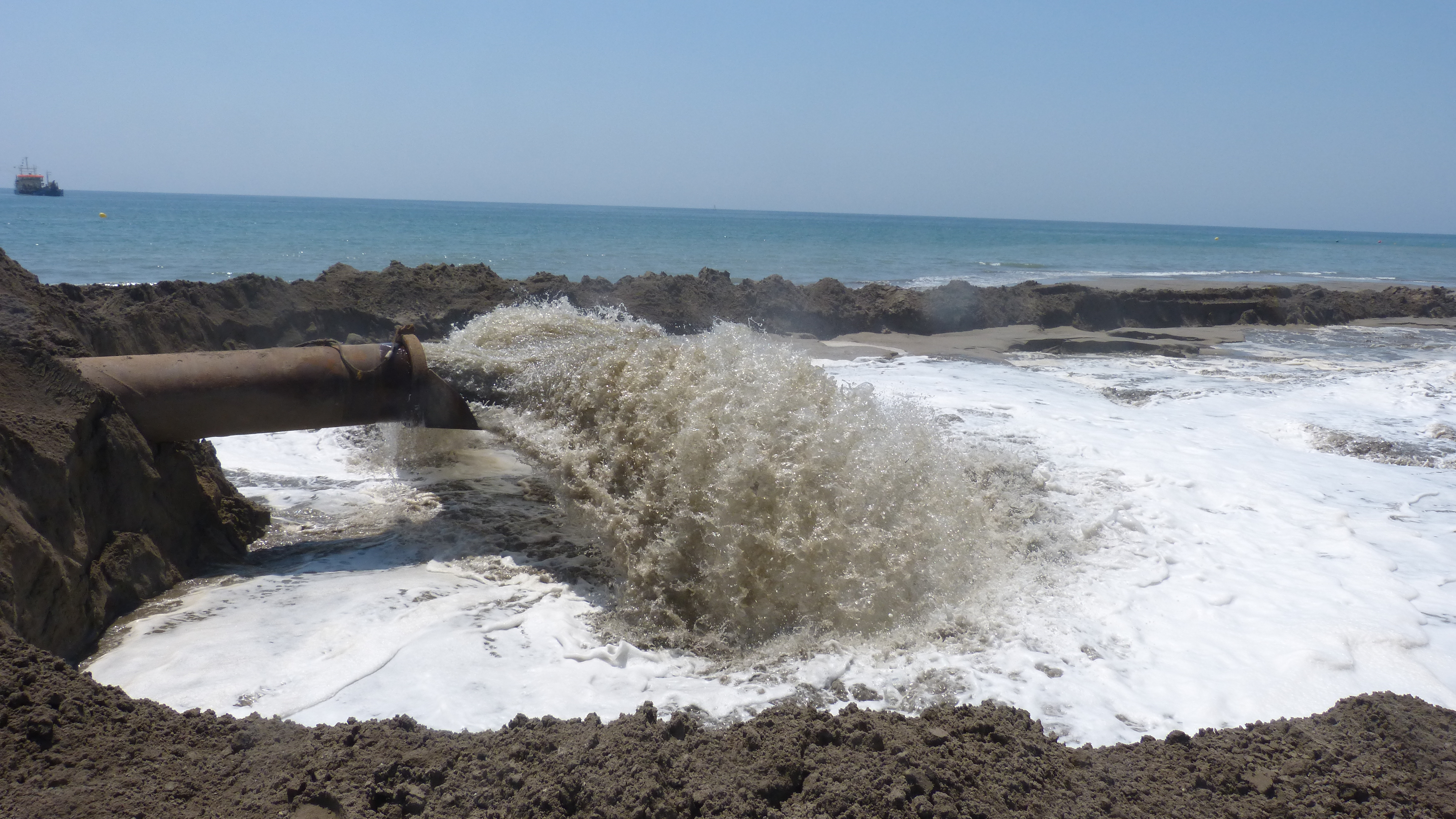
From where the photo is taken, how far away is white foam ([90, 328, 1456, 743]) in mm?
3166

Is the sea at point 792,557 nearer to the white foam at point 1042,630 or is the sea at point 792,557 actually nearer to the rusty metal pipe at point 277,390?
the white foam at point 1042,630

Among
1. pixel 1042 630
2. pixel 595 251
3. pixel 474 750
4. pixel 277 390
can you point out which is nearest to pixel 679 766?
pixel 474 750

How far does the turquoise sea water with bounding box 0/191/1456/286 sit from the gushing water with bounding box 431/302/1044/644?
15303 millimetres

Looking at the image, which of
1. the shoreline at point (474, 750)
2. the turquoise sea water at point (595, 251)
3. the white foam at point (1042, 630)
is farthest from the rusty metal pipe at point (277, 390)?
the turquoise sea water at point (595, 251)

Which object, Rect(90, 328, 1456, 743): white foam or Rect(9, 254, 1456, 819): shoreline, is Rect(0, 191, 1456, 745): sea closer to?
Rect(90, 328, 1456, 743): white foam

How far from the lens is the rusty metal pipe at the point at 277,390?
419 centimetres

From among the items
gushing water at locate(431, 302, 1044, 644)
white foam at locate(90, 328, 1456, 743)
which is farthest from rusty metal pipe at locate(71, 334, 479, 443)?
white foam at locate(90, 328, 1456, 743)

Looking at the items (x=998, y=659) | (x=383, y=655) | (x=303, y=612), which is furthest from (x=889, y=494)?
(x=303, y=612)

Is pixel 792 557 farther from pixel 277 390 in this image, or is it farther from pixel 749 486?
pixel 277 390

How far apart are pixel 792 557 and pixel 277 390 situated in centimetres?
282

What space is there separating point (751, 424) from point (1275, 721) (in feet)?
8.14

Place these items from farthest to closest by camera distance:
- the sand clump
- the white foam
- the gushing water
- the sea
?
1. the gushing water
2. the sea
3. the white foam
4. the sand clump

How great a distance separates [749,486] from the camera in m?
4.13

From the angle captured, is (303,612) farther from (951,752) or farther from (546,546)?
(951,752)
